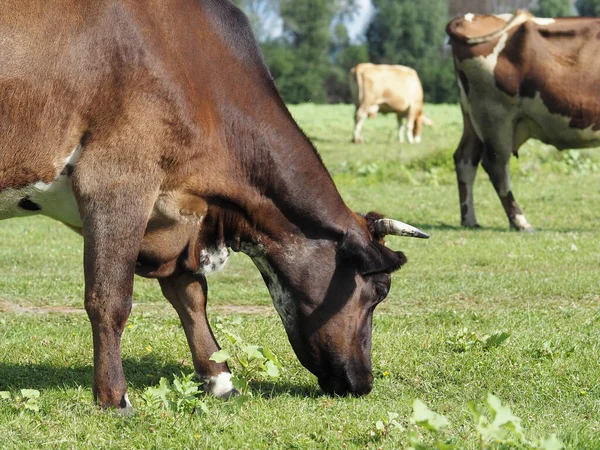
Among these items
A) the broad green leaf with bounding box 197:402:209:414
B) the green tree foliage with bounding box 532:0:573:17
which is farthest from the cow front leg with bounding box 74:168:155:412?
the green tree foliage with bounding box 532:0:573:17

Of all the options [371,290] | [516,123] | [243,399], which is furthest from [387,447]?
[516,123]

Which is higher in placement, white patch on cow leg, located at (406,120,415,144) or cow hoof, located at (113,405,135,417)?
cow hoof, located at (113,405,135,417)

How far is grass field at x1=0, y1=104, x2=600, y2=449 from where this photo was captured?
475 centimetres

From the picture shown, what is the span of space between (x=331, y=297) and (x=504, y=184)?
7.72m

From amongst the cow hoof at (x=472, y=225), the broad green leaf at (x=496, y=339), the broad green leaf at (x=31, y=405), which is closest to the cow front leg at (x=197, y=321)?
the broad green leaf at (x=31, y=405)

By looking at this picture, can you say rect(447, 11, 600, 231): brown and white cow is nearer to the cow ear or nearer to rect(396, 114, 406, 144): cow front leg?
the cow ear

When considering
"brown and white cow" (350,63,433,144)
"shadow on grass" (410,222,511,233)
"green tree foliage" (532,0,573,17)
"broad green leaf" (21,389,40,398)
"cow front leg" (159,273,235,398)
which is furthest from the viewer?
"green tree foliage" (532,0,573,17)

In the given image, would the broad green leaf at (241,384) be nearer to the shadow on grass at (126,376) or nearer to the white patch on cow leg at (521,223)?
the shadow on grass at (126,376)

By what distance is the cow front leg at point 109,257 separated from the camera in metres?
5.02

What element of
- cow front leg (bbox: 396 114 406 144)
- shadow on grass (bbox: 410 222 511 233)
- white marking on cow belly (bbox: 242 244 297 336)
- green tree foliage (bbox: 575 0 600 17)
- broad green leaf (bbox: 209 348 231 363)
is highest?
white marking on cow belly (bbox: 242 244 297 336)

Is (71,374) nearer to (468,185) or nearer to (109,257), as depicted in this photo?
(109,257)

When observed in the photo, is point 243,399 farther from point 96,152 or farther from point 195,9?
point 195,9

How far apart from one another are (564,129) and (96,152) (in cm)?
857

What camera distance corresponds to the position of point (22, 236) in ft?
41.8
